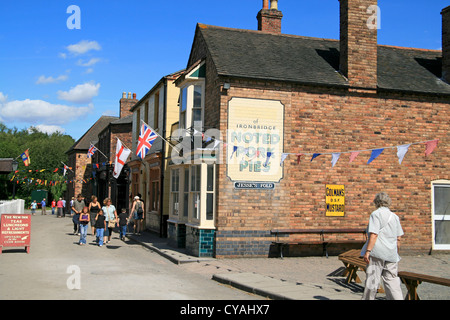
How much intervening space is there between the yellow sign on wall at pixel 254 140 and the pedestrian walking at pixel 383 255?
714cm

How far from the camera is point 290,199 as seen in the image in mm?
14289

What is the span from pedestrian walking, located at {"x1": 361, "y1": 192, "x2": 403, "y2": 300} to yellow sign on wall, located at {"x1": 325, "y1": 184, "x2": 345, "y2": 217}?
763 cm

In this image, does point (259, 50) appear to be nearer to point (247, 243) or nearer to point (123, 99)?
point (247, 243)

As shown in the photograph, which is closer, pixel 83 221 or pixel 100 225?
pixel 100 225

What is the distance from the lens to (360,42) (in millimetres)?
15312

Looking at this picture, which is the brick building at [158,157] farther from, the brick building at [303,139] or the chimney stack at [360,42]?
the chimney stack at [360,42]

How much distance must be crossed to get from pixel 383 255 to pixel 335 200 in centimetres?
793

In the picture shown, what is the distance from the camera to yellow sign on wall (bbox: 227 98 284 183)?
14.0 meters

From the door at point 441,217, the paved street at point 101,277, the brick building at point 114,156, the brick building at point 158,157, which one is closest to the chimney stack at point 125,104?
the brick building at point 114,156

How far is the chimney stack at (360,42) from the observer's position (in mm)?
15180

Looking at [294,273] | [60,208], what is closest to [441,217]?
[294,273]

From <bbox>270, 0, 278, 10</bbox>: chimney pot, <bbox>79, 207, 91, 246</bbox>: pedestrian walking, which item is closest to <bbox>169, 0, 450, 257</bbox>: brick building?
<bbox>79, 207, 91, 246</bbox>: pedestrian walking

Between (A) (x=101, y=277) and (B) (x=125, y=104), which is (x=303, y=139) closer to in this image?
(A) (x=101, y=277)

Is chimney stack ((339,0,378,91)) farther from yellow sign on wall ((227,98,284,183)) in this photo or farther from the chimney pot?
the chimney pot
